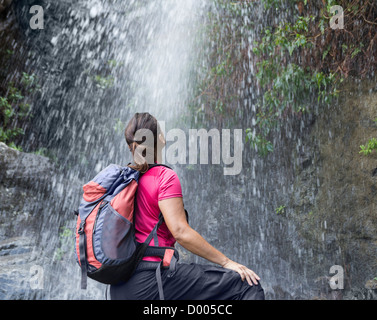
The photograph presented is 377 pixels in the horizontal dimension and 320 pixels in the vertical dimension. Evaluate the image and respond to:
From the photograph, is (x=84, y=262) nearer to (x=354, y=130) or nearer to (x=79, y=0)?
(x=354, y=130)

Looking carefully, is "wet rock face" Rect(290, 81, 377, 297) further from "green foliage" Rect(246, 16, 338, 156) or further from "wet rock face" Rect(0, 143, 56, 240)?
"wet rock face" Rect(0, 143, 56, 240)

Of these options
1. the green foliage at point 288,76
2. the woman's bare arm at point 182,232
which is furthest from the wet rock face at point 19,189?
the woman's bare arm at point 182,232

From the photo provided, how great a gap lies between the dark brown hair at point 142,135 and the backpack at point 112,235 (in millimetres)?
86

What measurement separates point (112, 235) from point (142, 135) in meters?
0.53

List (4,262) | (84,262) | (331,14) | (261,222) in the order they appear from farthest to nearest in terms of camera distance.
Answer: (261,222)
(4,262)
(331,14)
(84,262)

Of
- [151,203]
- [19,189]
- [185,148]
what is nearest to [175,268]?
[151,203]

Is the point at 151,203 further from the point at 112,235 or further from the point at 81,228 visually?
the point at 81,228

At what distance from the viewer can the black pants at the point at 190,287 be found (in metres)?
1.82

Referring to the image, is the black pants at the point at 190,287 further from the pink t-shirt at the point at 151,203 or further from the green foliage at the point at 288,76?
the green foliage at the point at 288,76

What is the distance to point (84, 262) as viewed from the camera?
1.78 m

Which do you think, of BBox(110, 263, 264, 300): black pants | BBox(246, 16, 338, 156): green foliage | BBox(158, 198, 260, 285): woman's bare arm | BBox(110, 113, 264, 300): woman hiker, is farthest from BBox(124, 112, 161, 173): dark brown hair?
BBox(246, 16, 338, 156): green foliage

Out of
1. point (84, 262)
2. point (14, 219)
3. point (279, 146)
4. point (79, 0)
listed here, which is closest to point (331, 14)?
point (279, 146)

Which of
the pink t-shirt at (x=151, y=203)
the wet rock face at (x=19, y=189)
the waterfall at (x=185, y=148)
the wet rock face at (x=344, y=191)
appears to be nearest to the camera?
the pink t-shirt at (x=151, y=203)
